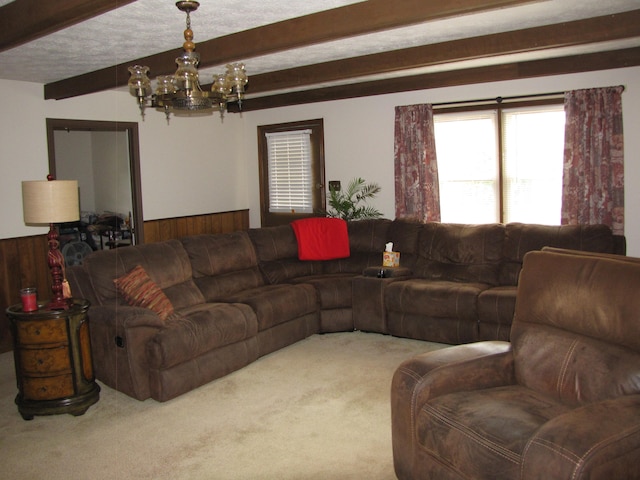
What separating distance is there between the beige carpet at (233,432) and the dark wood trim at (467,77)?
2.95 meters

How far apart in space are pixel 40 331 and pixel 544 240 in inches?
158

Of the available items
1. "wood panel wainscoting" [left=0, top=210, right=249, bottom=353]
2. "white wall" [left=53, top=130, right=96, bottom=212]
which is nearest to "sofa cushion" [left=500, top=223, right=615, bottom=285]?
"wood panel wainscoting" [left=0, top=210, right=249, bottom=353]

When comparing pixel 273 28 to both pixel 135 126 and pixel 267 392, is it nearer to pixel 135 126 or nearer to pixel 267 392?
pixel 267 392

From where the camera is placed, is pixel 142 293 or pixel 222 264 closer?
pixel 142 293

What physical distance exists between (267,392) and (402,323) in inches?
63.0

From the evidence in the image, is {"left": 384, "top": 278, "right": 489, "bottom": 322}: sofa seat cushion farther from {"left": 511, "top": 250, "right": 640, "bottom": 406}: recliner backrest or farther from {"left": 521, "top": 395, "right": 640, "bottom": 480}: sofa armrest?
{"left": 521, "top": 395, "right": 640, "bottom": 480}: sofa armrest

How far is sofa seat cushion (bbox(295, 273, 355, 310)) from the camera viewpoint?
5.43 m

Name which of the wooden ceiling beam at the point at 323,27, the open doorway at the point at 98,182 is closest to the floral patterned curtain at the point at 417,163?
the wooden ceiling beam at the point at 323,27

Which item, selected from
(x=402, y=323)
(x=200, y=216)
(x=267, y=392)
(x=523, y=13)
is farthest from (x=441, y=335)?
(x=200, y=216)

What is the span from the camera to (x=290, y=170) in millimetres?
7574

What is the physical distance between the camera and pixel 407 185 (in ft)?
21.0

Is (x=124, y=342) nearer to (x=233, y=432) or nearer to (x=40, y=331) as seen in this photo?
(x=40, y=331)

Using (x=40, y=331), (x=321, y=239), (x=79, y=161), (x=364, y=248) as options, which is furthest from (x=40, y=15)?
(x=79, y=161)

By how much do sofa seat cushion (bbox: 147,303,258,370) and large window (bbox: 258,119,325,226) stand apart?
2999 mm
